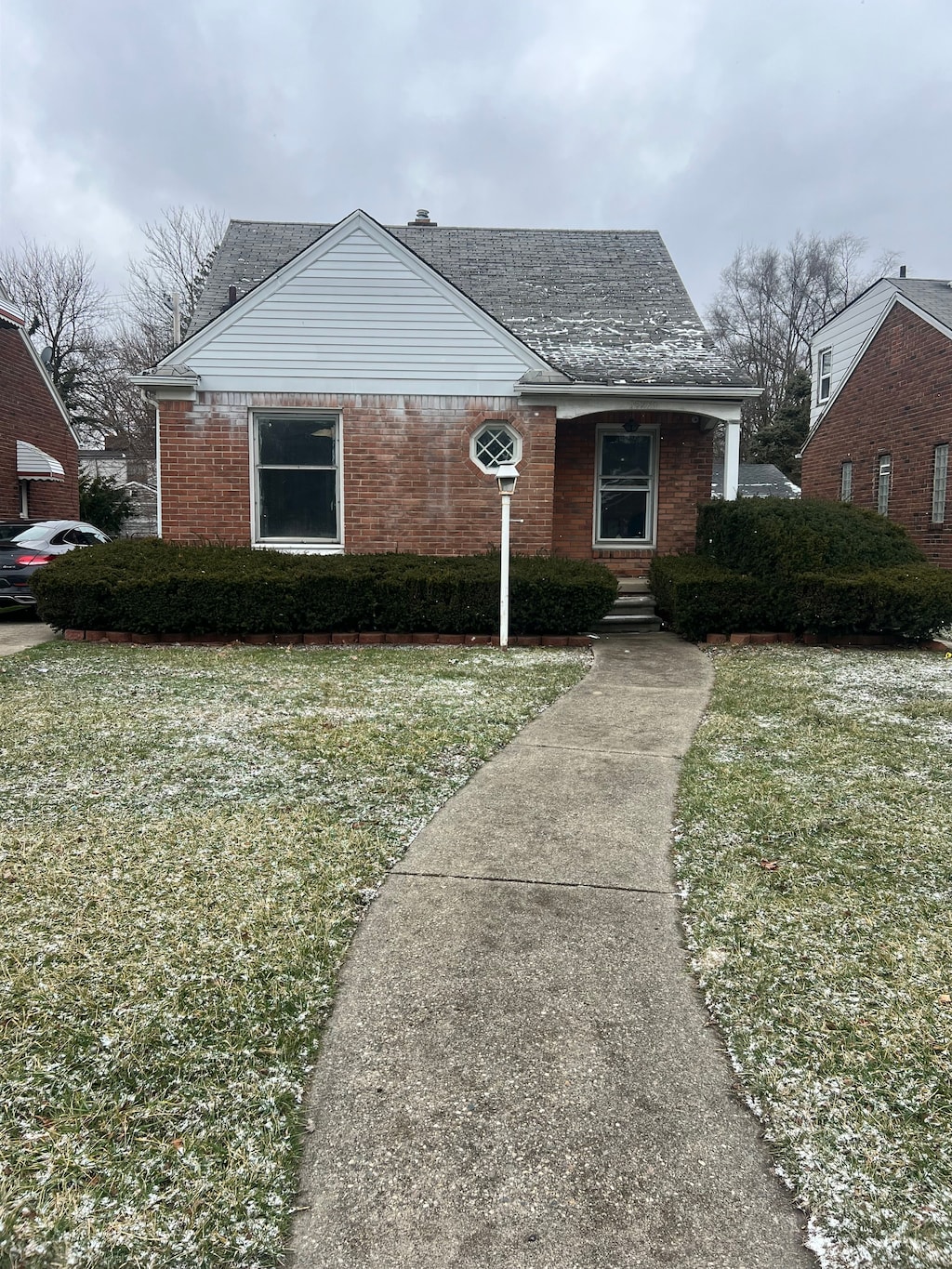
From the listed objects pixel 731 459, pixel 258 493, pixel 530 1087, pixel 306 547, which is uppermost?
pixel 731 459

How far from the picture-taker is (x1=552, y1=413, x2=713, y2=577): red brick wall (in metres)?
12.7

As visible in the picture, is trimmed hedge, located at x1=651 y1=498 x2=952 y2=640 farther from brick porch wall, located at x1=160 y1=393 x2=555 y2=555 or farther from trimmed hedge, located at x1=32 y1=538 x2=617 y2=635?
brick porch wall, located at x1=160 y1=393 x2=555 y2=555

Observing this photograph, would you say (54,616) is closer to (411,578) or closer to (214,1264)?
(411,578)

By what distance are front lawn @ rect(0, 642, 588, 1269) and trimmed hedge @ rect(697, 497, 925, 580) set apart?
4455 millimetres

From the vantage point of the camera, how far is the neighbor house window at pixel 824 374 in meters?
23.1

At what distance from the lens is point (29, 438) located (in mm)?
22062

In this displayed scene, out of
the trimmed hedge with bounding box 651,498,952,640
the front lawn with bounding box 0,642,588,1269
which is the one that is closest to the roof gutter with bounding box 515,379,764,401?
the trimmed hedge with bounding box 651,498,952,640

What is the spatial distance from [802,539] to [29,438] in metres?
20.3

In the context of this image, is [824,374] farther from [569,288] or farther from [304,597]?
[304,597]

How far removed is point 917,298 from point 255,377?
46.5ft

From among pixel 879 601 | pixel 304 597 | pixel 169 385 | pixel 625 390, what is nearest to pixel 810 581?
pixel 879 601

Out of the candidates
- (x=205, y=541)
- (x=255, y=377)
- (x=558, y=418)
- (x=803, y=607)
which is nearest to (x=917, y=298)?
(x=558, y=418)

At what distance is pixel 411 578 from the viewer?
943cm

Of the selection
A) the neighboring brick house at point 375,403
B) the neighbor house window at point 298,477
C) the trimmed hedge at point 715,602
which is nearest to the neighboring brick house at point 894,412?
the neighboring brick house at point 375,403
